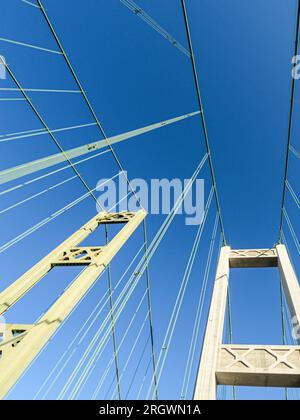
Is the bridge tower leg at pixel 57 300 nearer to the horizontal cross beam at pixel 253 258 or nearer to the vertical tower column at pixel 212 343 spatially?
the vertical tower column at pixel 212 343

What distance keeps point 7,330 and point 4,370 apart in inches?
34.6

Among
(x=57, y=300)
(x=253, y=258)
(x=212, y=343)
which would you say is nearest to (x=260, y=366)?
(x=212, y=343)

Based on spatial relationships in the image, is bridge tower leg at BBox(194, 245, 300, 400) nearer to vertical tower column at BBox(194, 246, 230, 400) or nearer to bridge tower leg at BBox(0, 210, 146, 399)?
vertical tower column at BBox(194, 246, 230, 400)

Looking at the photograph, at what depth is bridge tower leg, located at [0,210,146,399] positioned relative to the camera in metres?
3.92

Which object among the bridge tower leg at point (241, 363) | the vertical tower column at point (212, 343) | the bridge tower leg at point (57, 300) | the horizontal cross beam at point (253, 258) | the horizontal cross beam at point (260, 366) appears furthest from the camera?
the horizontal cross beam at point (253, 258)

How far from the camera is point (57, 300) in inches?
201

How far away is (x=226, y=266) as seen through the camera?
10766 millimetres

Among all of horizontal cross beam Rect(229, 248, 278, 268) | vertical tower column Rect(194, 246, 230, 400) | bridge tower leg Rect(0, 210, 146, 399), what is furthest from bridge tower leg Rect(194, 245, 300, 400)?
horizontal cross beam Rect(229, 248, 278, 268)

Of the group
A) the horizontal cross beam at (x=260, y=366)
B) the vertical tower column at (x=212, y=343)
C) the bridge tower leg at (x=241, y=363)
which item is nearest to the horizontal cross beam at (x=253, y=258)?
the vertical tower column at (x=212, y=343)

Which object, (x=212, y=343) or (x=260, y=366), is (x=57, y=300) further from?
(x=260, y=366)

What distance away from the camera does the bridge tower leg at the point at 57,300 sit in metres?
3.92

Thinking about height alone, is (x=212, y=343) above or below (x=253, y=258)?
below

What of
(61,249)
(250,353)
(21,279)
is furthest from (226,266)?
(21,279)
